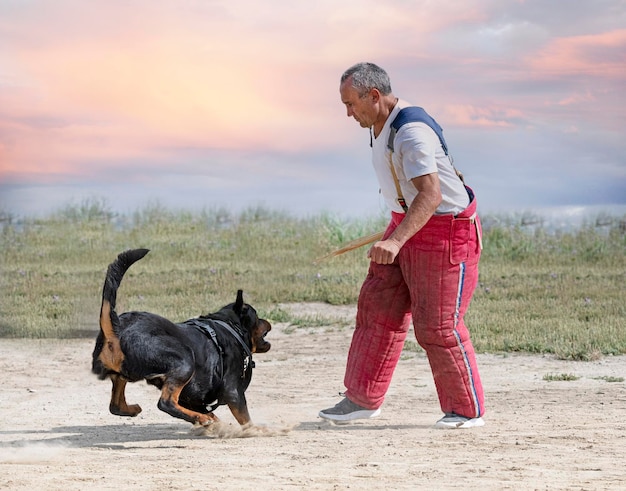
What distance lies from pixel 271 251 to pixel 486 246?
178 inches

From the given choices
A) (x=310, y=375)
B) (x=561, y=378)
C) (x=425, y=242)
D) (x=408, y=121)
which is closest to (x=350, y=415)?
(x=425, y=242)

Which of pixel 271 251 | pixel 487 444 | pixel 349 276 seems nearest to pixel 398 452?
pixel 487 444

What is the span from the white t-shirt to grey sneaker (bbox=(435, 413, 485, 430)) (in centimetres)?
143

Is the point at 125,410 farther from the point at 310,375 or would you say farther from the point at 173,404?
the point at 310,375

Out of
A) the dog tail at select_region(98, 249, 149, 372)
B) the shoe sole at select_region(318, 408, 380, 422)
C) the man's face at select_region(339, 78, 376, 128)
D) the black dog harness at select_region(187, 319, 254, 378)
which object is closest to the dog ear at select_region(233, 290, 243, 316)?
the black dog harness at select_region(187, 319, 254, 378)

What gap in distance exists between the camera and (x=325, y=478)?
5.37m

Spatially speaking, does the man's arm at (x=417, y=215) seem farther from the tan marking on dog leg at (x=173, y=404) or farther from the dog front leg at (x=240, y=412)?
the tan marking on dog leg at (x=173, y=404)

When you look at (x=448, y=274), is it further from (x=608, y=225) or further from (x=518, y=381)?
(x=608, y=225)

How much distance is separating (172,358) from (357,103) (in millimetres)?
2033

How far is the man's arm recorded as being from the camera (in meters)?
6.25

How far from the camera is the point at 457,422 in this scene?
6.87 m

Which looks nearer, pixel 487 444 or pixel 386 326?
pixel 487 444

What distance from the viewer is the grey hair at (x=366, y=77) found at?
6.58 m

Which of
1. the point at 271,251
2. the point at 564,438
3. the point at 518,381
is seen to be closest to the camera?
the point at 564,438
